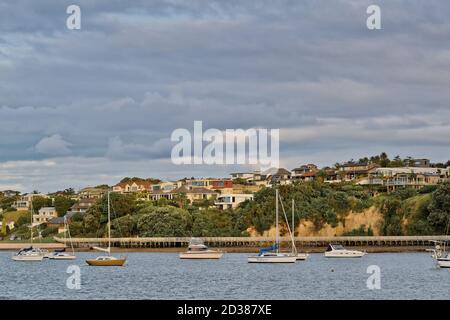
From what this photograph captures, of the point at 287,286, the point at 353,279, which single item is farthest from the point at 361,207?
the point at 287,286

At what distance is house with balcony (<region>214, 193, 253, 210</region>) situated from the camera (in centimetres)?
14882

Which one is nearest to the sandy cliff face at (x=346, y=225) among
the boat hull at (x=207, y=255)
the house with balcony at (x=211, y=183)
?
the boat hull at (x=207, y=255)

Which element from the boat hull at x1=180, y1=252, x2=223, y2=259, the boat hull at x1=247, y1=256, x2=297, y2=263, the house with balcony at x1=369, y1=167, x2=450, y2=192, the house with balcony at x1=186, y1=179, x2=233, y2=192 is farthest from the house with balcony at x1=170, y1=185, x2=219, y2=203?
the boat hull at x1=247, y1=256, x2=297, y2=263

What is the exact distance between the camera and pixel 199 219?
124125mm

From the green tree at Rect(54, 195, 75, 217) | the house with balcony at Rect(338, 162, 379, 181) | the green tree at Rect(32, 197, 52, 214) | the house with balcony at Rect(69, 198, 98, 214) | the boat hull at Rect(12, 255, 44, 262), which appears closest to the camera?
the boat hull at Rect(12, 255, 44, 262)

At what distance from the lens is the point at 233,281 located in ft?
198

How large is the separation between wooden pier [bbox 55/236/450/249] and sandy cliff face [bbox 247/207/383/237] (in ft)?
13.4

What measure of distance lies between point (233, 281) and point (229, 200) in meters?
90.3

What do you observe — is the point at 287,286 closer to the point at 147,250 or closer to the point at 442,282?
the point at 442,282

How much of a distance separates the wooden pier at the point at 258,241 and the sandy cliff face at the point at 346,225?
13.4 ft

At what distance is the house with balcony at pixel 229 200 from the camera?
149 m

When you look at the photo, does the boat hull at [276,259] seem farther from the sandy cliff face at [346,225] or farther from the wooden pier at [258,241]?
the sandy cliff face at [346,225]

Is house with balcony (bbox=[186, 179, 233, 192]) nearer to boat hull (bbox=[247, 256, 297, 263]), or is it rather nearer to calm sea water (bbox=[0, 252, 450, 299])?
calm sea water (bbox=[0, 252, 450, 299])

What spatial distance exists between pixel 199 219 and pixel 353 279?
2487 inches
